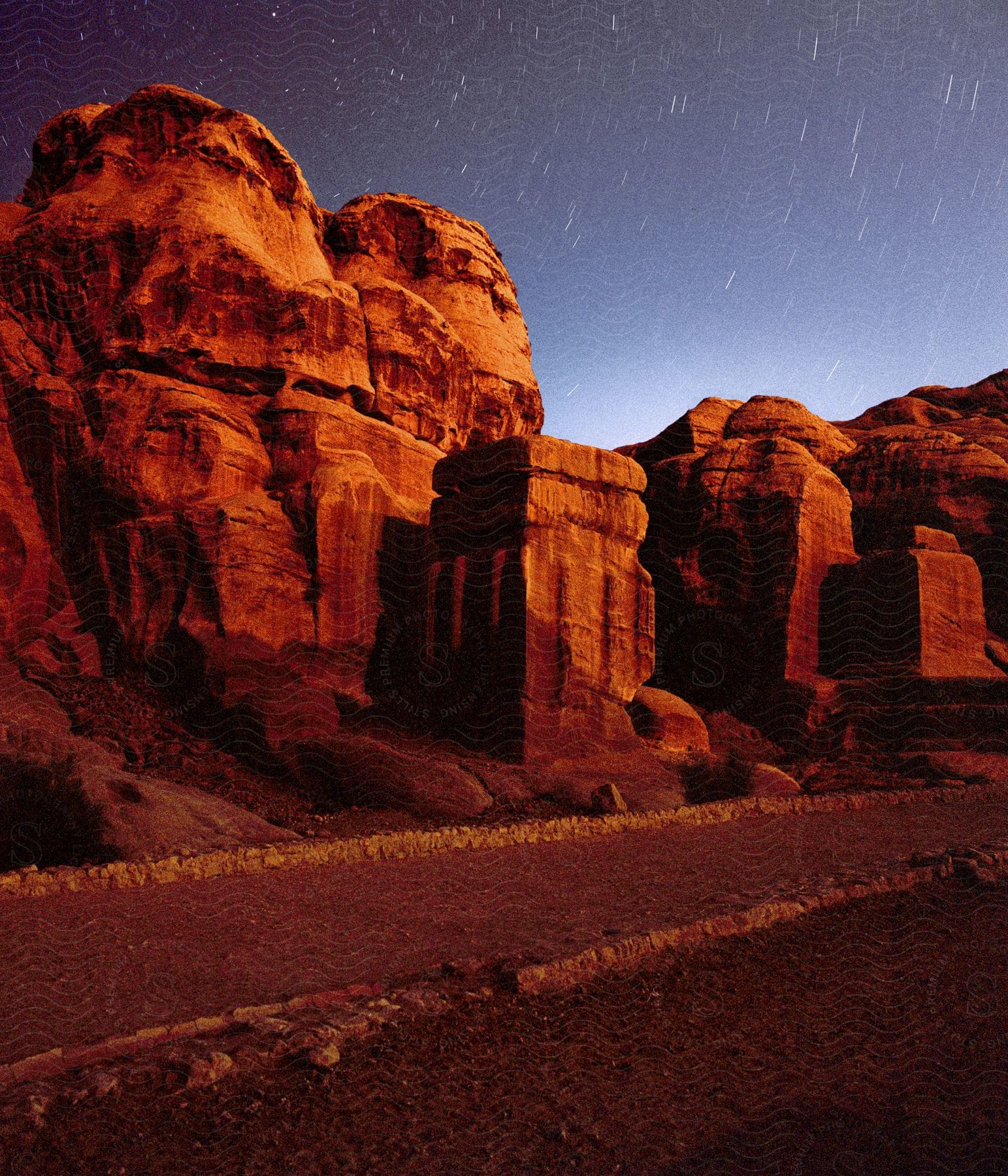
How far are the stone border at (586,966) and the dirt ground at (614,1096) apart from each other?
18 cm

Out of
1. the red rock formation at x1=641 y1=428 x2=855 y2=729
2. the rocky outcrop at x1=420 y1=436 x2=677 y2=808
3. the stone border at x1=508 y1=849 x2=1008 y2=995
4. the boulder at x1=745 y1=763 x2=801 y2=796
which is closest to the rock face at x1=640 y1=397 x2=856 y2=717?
the red rock formation at x1=641 y1=428 x2=855 y2=729

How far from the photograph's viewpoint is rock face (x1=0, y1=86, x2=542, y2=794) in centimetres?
1338

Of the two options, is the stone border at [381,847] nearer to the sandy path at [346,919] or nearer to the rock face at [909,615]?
the sandy path at [346,919]

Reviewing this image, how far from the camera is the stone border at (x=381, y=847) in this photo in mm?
6547

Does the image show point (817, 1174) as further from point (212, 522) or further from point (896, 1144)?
point (212, 522)

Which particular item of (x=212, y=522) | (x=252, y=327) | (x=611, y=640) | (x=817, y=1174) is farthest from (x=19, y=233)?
(x=817, y=1174)

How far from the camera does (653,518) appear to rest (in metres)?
20.2

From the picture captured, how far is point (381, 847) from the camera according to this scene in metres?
8.08

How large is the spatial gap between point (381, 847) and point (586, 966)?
375cm

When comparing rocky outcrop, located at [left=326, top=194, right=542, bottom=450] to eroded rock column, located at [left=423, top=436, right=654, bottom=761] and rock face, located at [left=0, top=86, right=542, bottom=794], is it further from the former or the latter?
eroded rock column, located at [left=423, top=436, right=654, bottom=761]

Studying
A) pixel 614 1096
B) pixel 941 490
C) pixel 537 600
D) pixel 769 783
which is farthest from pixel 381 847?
pixel 941 490

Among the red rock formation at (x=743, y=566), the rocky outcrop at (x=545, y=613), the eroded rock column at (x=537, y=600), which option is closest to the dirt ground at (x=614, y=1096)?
the rocky outcrop at (x=545, y=613)

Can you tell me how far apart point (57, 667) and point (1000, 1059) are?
536 inches

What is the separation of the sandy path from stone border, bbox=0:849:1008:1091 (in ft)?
0.57
